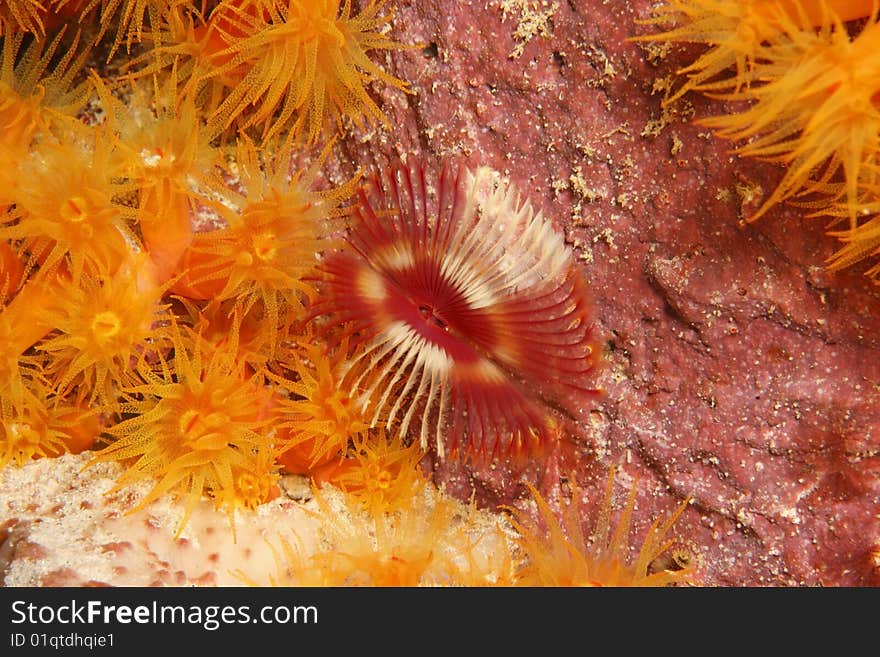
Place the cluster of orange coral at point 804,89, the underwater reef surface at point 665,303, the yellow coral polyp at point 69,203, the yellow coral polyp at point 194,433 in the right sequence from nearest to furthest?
the cluster of orange coral at point 804,89, the underwater reef surface at point 665,303, the yellow coral polyp at point 69,203, the yellow coral polyp at point 194,433

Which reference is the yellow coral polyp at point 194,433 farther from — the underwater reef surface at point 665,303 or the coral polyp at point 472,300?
the coral polyp at point 472,300

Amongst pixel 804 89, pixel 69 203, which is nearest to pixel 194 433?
pixel 69 203

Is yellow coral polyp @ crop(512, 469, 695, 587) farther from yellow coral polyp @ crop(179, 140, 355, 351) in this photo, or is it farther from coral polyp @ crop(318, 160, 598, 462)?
yellow coral polyp @ crop(179, 140, 355, 351)

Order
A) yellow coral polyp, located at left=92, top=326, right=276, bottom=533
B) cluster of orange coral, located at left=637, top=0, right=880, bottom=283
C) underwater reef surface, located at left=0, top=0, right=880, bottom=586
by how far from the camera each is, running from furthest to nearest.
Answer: yellow coral polyp, located at left=92, top=326, right=276, bottom=533, underwater reef surface, located at left=0, top=0, right=880, bottom=586, cluster of orange coral, located at left=637, top=0, right=880, bottom=283

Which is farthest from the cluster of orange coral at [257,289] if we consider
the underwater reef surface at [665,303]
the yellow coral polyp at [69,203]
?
the underwater reef surface at [665,303]

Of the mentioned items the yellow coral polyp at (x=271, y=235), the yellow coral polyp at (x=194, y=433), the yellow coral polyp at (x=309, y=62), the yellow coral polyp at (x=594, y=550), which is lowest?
the yellow coral polyp at (x=594, y=550)

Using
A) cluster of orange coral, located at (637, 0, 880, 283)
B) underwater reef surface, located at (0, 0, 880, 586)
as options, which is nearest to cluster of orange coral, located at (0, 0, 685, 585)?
underwater reef surface, located at (0, 0, 880, 586)

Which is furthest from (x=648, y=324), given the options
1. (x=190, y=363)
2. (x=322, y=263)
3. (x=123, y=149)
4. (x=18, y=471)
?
(x=18, y=471)
